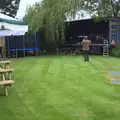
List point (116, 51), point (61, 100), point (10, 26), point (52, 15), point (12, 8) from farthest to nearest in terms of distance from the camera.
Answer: point (12, 8) < point (52, 15) < point (116, 51) < point (10, 26) < point (61, 100)

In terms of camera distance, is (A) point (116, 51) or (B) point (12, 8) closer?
(A) point (116, 51)

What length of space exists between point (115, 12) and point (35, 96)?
20.1 m

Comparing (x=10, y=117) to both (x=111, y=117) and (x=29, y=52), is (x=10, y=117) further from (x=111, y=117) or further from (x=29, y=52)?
(x=29, y=52)

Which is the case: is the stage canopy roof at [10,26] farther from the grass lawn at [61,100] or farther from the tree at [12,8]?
the tree at [12,8]

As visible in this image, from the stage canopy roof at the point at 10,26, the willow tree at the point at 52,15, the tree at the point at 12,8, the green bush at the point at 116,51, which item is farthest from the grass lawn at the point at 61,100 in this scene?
the tree at the point at 12,8

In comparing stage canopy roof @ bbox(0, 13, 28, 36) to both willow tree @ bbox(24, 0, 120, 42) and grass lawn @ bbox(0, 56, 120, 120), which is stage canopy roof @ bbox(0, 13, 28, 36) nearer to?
grass lawn @ bbox(0, 56, 120, 120)

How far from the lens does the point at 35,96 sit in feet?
24.7

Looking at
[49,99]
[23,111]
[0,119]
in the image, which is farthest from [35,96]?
[0,119]

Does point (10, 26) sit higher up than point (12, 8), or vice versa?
point (12, 8)

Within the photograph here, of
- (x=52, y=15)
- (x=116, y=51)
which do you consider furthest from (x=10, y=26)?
(x=116, y=51)

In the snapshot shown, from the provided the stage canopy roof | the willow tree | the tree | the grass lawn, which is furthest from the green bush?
the tree

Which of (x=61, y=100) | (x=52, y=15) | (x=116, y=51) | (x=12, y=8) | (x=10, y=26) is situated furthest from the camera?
(x=12, y=8)

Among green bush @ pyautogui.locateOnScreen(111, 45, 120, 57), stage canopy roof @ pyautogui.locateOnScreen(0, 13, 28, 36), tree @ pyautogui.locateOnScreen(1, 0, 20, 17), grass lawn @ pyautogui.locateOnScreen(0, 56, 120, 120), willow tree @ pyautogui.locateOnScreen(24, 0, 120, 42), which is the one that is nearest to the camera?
grass lawn @ pyautogui.locateOnScreen(0, 56, 120, 120)

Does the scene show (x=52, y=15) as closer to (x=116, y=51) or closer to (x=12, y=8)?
(x=116, y=51)
